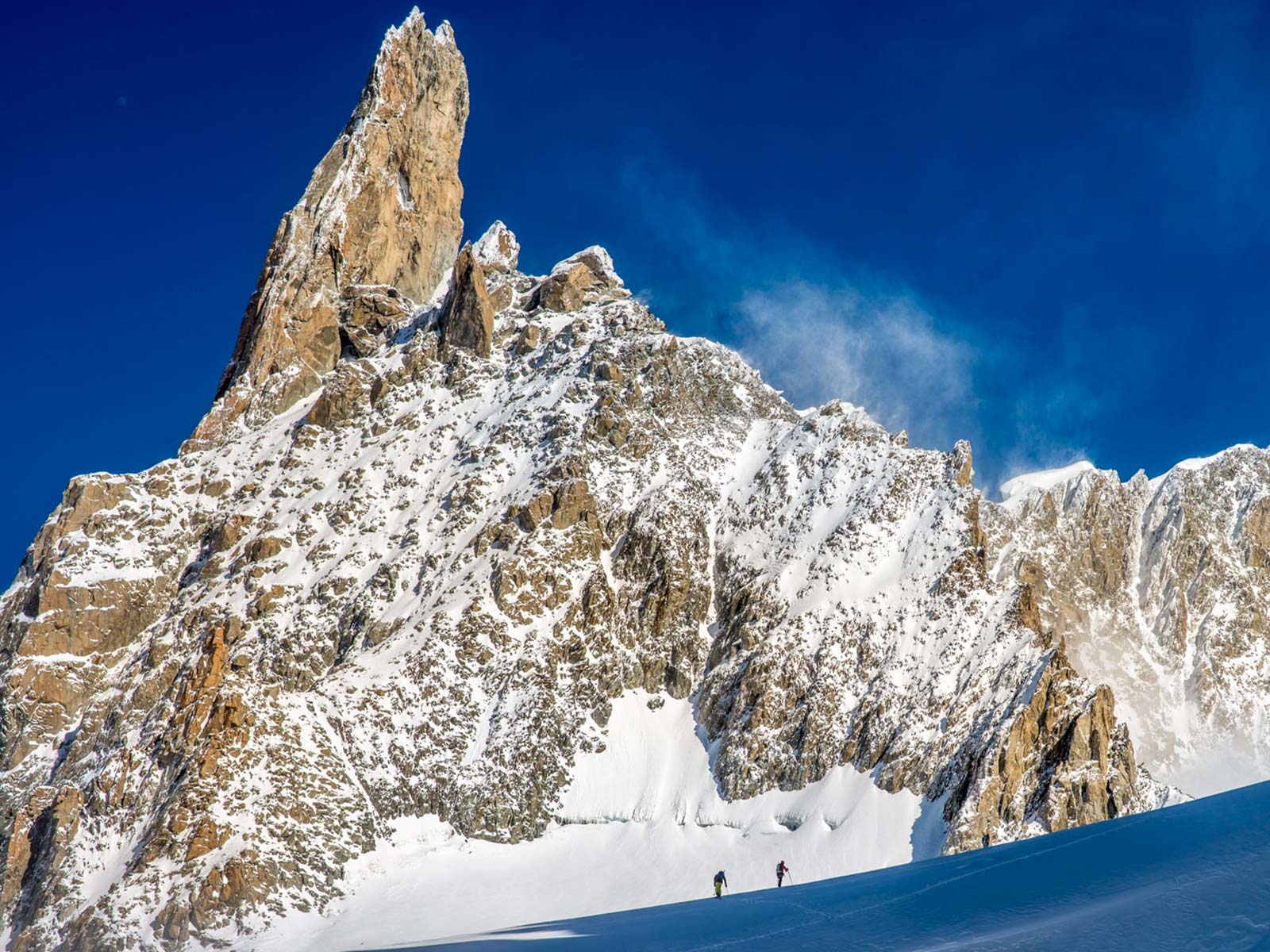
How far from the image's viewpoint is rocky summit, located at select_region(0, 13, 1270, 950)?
3378 inches

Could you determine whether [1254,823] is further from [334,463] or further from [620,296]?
[620,296]

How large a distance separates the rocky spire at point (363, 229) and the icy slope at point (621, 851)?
→ 68481 millimetres

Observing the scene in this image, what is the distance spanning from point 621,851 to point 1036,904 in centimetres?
7057

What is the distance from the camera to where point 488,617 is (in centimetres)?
10288

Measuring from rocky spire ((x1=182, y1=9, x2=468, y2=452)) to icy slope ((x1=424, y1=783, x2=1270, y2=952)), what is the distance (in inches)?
4557

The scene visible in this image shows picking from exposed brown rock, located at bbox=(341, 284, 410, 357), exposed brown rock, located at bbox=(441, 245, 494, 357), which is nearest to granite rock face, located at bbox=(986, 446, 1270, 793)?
exposed brown rock, located at bbox=(441, 245, 494, 357)

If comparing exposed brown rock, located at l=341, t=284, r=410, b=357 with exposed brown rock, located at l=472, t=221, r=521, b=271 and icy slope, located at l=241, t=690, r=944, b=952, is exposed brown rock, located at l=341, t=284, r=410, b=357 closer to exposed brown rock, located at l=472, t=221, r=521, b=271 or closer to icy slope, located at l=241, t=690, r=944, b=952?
exposed brown rock, located at l=472, t=221, r=521, b=271

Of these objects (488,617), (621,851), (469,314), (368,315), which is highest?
(368,315)

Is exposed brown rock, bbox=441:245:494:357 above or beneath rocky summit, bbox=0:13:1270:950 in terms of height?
above

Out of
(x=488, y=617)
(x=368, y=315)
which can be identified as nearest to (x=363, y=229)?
(x=368, y=315)

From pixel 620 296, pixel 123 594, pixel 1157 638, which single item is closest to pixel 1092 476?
pixel 1157 638

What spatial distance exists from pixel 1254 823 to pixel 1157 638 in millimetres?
145020

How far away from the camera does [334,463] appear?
123 m

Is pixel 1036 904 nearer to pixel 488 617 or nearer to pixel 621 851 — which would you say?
pixel 621 851
